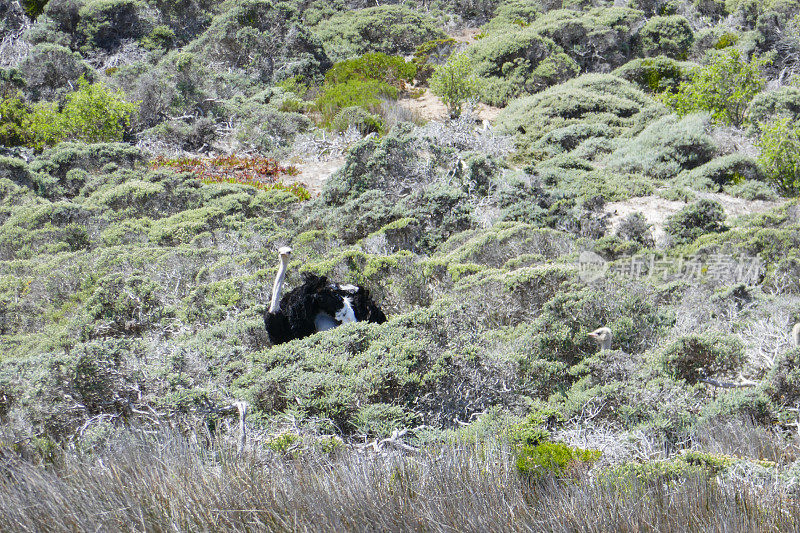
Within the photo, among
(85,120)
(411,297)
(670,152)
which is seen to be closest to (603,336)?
(411,297)

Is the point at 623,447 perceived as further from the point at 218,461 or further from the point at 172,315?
the point at 172,315

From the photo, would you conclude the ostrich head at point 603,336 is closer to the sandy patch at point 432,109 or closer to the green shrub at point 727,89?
the green shrub at point 727,89

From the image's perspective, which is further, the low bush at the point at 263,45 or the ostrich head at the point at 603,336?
the low bush at the point at 263,45

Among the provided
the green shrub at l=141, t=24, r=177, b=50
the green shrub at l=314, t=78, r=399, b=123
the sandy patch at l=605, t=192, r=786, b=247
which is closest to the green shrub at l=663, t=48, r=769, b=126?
the sandy patch at l=605, t=192, r=786, b=247

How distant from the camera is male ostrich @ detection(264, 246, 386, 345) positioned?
5.36 meters

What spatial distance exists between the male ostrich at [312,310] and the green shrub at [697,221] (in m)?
4.39

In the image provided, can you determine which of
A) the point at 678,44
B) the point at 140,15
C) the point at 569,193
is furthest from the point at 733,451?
the point at 140,15

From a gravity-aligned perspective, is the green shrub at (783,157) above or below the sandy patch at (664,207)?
above

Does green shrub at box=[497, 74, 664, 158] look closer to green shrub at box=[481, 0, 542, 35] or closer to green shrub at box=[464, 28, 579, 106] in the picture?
green shrub at box=[464, 28, 579, 106]

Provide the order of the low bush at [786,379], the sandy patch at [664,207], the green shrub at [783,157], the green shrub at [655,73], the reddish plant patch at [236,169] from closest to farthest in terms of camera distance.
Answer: the low bush at [786,379], the sandy patch at [664,207], the green shrub at [783,157], the reddish plant patch at [236,169], the green shrub at [655,73]

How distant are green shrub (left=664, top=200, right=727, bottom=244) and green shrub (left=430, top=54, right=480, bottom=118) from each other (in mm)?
7794

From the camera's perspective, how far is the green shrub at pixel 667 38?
1784cm

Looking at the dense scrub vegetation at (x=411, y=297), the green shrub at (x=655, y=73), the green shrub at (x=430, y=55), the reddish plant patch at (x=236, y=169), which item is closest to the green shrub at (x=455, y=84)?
the dense scrub vegetation at (x=411, y=297)

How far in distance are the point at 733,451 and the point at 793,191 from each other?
305 inches
